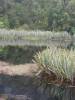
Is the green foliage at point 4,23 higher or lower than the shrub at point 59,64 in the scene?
lower

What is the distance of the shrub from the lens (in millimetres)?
8430

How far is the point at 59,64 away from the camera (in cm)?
868

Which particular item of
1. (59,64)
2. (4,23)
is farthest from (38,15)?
(59,64)

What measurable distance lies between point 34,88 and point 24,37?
17.8 m

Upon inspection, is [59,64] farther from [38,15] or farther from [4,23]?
[38,15]

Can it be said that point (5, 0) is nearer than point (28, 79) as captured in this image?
No

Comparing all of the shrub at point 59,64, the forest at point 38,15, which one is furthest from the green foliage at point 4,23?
the shrub at point 59,64

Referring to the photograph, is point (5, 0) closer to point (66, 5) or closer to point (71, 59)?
point (66, 5)

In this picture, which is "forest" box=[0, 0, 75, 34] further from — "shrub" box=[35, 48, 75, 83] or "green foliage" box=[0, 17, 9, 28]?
"shrub" box=[35, 48, 75, 83]

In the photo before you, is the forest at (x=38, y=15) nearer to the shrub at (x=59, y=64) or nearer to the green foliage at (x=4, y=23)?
the green foliage at (x=4, y=23)

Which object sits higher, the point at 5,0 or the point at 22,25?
the point at 5,0

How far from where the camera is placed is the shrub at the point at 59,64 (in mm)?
8430

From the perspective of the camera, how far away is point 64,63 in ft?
28.1

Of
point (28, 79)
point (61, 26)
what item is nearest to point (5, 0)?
point (61, 26)
